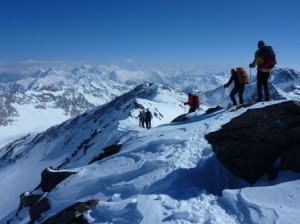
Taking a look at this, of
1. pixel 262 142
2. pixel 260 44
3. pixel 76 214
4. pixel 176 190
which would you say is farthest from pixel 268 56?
pixel 76 214

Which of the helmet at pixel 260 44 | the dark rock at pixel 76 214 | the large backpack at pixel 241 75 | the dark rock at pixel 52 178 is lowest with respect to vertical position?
the dark rock at pixel 52 178

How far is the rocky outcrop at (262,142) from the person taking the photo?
40.1ft

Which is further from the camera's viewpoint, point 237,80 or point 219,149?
point 237,80

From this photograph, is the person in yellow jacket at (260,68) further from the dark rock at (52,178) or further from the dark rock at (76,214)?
the dark rock at (52,178)

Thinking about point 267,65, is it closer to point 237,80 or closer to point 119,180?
point 237,80

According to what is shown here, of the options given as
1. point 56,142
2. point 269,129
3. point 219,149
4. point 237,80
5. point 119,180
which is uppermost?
point 237,80

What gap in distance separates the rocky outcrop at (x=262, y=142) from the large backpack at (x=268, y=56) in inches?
200

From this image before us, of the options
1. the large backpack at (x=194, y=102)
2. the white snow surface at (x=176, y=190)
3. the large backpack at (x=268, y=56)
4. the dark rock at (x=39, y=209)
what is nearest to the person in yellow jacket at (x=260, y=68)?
the large backpack at (x=268, y=56)

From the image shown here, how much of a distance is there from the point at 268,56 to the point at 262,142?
6532 millimetres

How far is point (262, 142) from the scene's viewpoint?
12680 millimetres

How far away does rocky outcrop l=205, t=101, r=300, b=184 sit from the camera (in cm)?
1223

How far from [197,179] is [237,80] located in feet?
33.5

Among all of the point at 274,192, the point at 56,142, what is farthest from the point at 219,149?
the point at 56,142

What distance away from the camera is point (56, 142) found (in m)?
122
